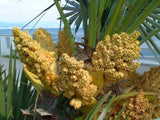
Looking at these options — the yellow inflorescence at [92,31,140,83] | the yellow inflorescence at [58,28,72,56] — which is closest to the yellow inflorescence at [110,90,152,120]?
the yellow inflorescence at [92,31,140,83]

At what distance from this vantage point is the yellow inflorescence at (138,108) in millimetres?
401

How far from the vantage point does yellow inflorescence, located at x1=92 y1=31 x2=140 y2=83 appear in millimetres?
356

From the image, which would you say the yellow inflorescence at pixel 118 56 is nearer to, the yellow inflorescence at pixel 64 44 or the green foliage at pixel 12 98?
the yellow inflorescence at pixel 64 44

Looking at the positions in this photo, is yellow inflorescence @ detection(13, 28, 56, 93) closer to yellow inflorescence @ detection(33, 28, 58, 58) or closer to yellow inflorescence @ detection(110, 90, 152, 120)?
yellow inflorescence @ detection(33, 28, 58, 58)

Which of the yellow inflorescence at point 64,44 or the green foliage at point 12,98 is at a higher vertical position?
the yellow inflorescence at point 64,44

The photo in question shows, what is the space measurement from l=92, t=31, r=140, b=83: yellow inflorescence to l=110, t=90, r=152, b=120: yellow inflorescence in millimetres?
69

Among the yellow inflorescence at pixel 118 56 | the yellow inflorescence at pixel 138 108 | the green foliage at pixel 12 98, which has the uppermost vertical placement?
the yellow inflorescence at pixel 118 56

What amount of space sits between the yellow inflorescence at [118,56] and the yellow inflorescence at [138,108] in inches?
2.7

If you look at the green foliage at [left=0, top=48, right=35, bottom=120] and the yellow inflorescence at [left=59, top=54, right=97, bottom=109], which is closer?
the yellow inflorescence at [left=59, top=54, right=97, bottom=109]

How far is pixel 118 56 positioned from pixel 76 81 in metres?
0.08

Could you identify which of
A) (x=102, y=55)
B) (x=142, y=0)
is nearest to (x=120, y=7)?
(x=142, y=0)

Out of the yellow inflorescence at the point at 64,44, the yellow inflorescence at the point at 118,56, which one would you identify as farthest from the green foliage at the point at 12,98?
the yellow inflorescence at the point at 118,56

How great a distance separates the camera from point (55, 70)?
1.32ft

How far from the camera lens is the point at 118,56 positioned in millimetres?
358
